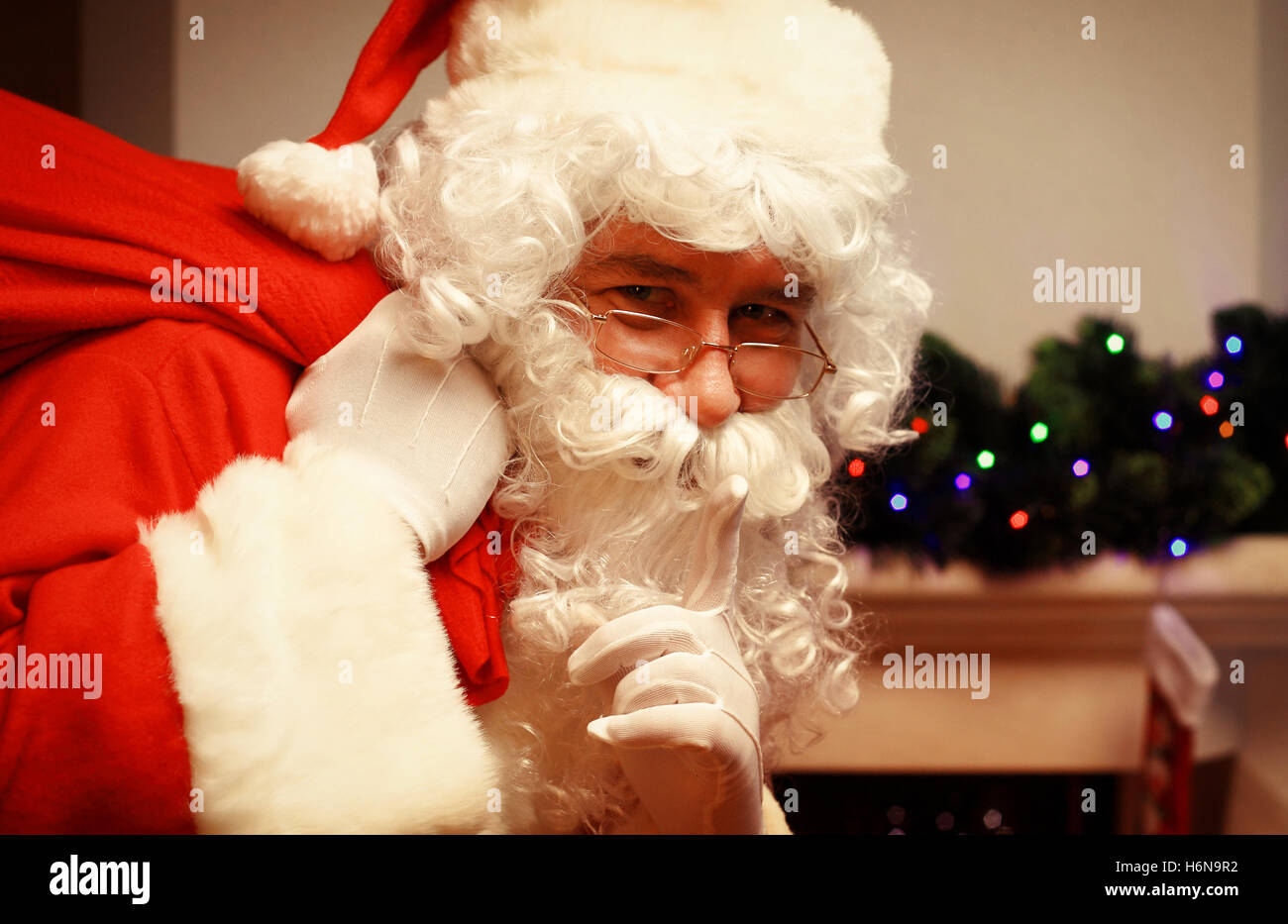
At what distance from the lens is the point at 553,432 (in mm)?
916

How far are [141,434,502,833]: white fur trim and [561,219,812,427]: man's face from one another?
29 centimetres

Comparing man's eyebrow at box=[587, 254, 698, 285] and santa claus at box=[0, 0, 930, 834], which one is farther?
man's eyebrow at box=[587, 254, 698, 285]

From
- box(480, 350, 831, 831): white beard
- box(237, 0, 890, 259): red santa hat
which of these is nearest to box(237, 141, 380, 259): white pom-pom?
box(237, 0, 890, 259): red santa hat

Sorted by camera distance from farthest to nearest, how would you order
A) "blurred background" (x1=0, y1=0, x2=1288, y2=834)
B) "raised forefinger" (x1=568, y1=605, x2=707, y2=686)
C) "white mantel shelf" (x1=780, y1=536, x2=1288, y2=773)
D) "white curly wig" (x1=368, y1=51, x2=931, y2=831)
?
"white mantel shelf" (x1=780, y1=536, x2=1288, y2=773) → "blurred background" (x1=0, y1=0, x2=1288, y2=834) → "white curly wig" (x1=368, y1=51, x2=931, y2=831) → "raised forefinger" (x1=568, y1=605, x2=707, y2=686)

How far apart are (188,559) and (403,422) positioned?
0.69 ft

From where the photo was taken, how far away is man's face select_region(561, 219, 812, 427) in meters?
0.92

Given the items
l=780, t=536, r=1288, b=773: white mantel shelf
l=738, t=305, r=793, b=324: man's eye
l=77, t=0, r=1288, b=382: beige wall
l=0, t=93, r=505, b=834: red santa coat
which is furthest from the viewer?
l=780, t=536, r=1288, b=773: white mantel shelf

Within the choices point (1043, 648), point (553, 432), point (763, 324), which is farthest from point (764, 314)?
point (1043, 648)

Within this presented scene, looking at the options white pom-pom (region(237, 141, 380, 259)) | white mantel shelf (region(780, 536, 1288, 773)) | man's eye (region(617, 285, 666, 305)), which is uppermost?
white pom-pom (region(237, 141, 380, 259))

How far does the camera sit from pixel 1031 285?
1.71 meters

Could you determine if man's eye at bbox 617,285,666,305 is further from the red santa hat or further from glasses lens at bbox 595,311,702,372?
the red santa hat
